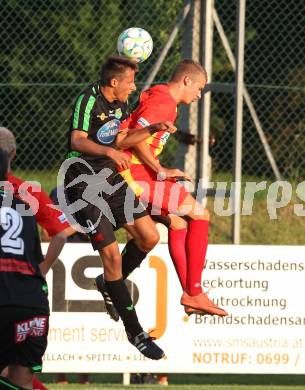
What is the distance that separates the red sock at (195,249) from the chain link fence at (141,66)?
3.53 meters

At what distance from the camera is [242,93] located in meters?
12.8

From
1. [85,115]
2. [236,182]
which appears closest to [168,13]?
[236,182]

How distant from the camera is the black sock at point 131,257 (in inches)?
381

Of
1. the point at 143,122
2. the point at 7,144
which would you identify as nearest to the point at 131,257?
the point at 143,122

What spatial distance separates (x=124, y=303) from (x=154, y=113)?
151 centimetres

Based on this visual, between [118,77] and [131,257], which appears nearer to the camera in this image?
[118,77]

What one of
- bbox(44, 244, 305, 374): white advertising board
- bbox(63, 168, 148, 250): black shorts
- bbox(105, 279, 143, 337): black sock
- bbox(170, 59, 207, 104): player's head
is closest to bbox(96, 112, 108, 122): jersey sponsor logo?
bbox(63, 168, 148, 250): black shorts

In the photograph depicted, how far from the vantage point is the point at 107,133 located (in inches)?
360

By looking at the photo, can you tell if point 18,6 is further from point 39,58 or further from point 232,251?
point 232,251

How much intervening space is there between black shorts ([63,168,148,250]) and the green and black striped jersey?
250 mm

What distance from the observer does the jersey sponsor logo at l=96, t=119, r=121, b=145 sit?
915 centimetres

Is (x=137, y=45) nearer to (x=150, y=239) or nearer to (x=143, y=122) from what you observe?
(x=143, y=122)

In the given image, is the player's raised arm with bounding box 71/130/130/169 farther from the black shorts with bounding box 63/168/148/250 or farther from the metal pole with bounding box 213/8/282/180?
the metal pole with bounding box 213/8/282/180

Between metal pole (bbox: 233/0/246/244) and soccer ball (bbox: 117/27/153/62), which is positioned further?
metal pole (bbox: 233/0/246/244)
